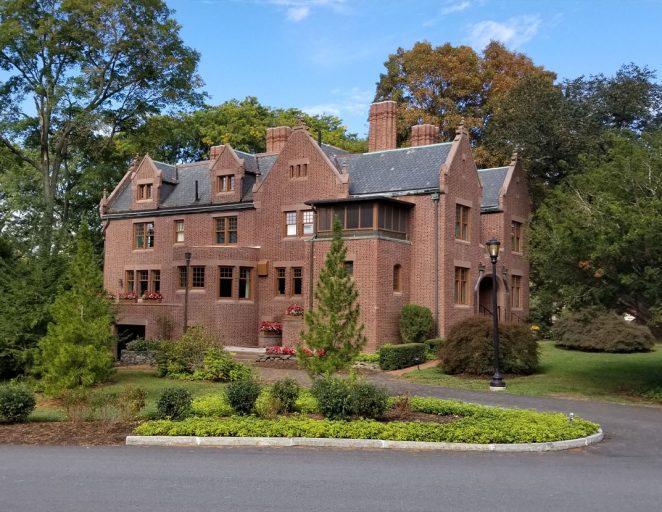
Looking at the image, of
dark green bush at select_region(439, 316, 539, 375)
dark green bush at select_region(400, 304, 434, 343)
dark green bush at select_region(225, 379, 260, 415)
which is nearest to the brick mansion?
dark green bush at select_region(400, 304, 434, 343)

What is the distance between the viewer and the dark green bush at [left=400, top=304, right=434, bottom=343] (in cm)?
3109

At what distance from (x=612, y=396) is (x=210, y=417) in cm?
1212

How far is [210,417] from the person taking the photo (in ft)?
47.3

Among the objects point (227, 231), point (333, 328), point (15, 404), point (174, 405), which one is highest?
point (227, 231)

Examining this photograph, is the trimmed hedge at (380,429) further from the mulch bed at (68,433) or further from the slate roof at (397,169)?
the slate roof at (397,169)

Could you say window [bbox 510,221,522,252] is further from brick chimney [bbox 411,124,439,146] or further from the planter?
the planter

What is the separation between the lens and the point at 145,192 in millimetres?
42812

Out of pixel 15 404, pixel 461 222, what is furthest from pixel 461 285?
pixel 15 404

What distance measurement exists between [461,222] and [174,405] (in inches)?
893

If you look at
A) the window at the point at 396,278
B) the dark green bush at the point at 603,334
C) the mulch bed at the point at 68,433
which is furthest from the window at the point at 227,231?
the mulch bed at the point at 68,433

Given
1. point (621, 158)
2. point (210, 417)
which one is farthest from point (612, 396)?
point (210, 417)

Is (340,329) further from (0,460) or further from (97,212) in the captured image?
(97,212)

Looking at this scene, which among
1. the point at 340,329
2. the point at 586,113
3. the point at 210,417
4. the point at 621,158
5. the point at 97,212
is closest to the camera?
the point at 210,417

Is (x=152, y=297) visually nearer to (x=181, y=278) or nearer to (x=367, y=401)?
(x=181, y=278)
